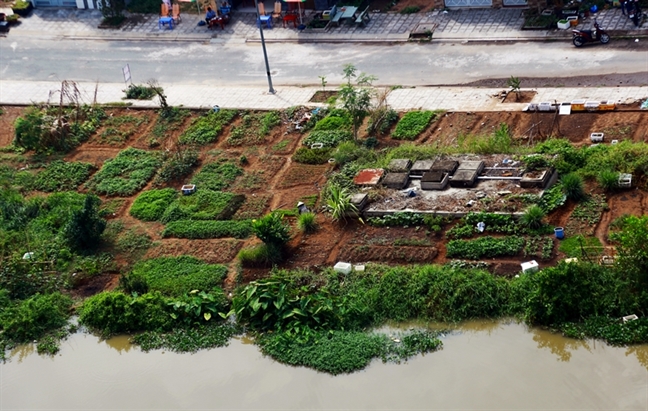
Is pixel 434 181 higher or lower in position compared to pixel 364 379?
higher

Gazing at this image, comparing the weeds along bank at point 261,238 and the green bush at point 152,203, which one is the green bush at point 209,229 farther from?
the green bush at point 152,203

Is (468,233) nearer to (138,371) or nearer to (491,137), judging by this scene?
(491,137)

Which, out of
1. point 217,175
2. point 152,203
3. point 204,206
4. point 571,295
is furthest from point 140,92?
point 571,295

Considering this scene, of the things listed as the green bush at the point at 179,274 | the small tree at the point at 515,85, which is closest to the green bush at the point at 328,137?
the small tree at the point at 515,85

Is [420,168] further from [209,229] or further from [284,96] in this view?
[284,96]

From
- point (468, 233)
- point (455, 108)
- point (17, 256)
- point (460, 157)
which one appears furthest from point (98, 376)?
point (455, 108)

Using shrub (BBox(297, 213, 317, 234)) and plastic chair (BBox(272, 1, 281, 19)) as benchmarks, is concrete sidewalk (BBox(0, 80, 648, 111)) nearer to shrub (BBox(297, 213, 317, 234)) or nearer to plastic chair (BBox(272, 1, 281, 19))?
plastic chair (BBox(272, 1, 281, 19))
